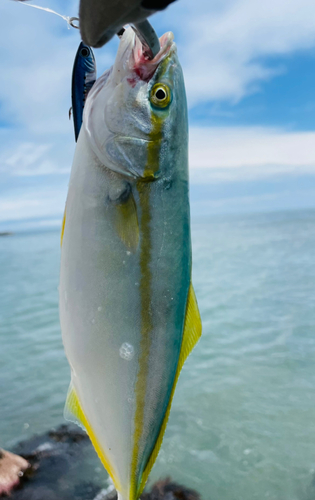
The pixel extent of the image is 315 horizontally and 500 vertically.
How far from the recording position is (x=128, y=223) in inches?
46.1

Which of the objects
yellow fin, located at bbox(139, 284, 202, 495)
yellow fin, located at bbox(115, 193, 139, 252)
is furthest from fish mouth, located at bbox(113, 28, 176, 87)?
yellow fin, located at bbox(139, 284, 202, 495)

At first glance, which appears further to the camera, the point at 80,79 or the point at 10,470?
the point at 10,470

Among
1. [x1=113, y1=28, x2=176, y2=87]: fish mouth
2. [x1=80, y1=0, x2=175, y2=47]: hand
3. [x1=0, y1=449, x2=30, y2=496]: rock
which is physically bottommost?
[x1=0, y1=449, x2=30, y2=496]: rock

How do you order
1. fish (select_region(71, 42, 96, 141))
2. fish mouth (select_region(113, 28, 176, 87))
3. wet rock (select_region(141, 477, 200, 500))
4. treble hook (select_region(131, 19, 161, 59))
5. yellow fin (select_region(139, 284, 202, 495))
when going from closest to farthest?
treble hook (select_region(131, 19, 161, 59)) < fish mouth (select_region(113, 28, 176, 87)) < yellow fin (select_region(139, 284, 202, 495)) < fish (select_region(71, 42, 96, 141)) < wet rock (select_region(141, 477, 200, 500))

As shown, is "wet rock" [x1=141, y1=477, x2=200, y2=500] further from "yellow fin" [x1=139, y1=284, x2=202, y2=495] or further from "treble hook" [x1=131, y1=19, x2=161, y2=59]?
"treble hook" [x1=131, y1=19, x2=161, y2=59]

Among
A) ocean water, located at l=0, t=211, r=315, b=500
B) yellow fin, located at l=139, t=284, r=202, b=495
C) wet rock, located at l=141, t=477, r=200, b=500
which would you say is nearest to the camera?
yellow fin, located at l=139, t=284, r=202, b=495

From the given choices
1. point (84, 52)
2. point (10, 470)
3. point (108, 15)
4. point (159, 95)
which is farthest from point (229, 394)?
point (108, 15)

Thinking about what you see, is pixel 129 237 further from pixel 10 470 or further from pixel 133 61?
pixel 10 470

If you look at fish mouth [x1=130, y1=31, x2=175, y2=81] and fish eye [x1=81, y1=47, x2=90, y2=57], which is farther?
fish eye [x1=81, y1=47, x2=90, y2=57]

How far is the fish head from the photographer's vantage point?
3.77 feet

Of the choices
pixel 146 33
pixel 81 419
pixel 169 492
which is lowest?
→ pixel 169 492

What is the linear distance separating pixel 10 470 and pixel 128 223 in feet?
13.9

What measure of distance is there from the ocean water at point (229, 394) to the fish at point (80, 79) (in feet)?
14.1

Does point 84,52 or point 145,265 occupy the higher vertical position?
point 84,52
